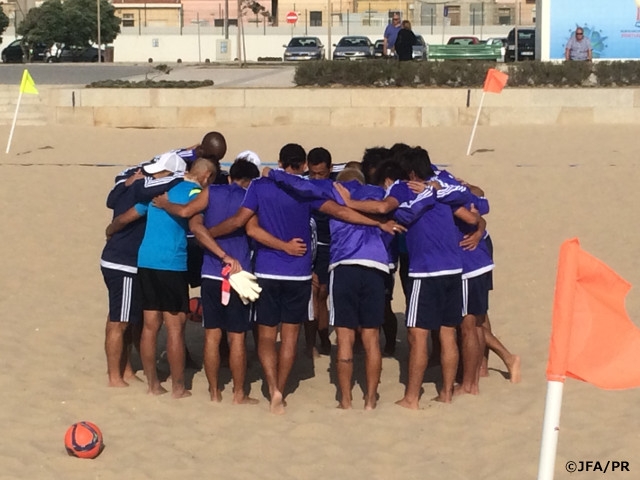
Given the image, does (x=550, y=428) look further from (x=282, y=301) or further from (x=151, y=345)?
(x=151, y=345)

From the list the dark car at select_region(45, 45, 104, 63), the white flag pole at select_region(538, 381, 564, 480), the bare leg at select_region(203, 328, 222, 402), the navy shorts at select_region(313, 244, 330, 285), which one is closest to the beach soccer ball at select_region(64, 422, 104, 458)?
the bare leg at select_region(203, 328, 222, 402)

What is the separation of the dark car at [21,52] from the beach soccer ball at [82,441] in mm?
52386

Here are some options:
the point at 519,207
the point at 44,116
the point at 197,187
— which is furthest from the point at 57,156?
the point at 197,187

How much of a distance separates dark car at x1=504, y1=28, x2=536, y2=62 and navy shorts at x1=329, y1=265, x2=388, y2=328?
3310cm

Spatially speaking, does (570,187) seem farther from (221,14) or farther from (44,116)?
(221,14)

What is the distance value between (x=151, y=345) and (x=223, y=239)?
0.92m

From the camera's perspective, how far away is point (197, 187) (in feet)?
23.6

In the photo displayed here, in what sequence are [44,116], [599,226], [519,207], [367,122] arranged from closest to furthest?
[599,226] < [519,207] < [367,122] < [44,116]

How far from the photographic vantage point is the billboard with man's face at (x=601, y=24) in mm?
29703

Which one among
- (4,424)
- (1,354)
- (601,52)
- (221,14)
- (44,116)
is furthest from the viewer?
(221,14)

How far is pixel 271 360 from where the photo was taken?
7250 millimetres

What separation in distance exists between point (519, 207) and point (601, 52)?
1723cm

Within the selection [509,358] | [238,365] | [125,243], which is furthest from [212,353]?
[509,358]

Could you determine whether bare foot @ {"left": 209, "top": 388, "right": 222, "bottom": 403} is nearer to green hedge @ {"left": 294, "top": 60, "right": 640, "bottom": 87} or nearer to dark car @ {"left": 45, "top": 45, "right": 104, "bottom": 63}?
green hedge @ {"left": 294, "top": 60, "right": 640, "bottom": 87}
